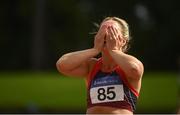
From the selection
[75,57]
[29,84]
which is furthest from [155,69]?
[75,57]

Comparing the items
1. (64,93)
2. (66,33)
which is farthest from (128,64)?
(66,33)

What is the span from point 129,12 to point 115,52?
24.8 metres

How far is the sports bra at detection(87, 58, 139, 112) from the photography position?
263 inches

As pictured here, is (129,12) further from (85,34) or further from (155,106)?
(155,106)

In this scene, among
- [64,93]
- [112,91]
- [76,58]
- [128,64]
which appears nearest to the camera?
[128,64]

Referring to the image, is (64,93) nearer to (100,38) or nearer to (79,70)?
(79,70)

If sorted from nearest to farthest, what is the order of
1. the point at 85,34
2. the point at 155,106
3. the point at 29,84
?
the point at 155,106
the point at 29,84
the point at 85,34

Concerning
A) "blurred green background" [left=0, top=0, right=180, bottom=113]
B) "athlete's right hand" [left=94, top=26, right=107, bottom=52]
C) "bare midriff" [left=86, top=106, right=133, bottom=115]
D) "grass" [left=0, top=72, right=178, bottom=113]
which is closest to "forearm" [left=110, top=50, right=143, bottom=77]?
"athlete's right hand" [left=94, top=26, right=107, bottom=52]

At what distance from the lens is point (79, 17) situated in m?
34.3

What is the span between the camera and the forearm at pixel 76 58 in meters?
6.75

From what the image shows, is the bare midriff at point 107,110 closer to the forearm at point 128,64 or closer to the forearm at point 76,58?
the forearm at point 128,64

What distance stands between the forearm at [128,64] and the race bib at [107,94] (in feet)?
0.61

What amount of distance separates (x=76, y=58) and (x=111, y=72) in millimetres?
338

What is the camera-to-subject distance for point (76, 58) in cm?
684
